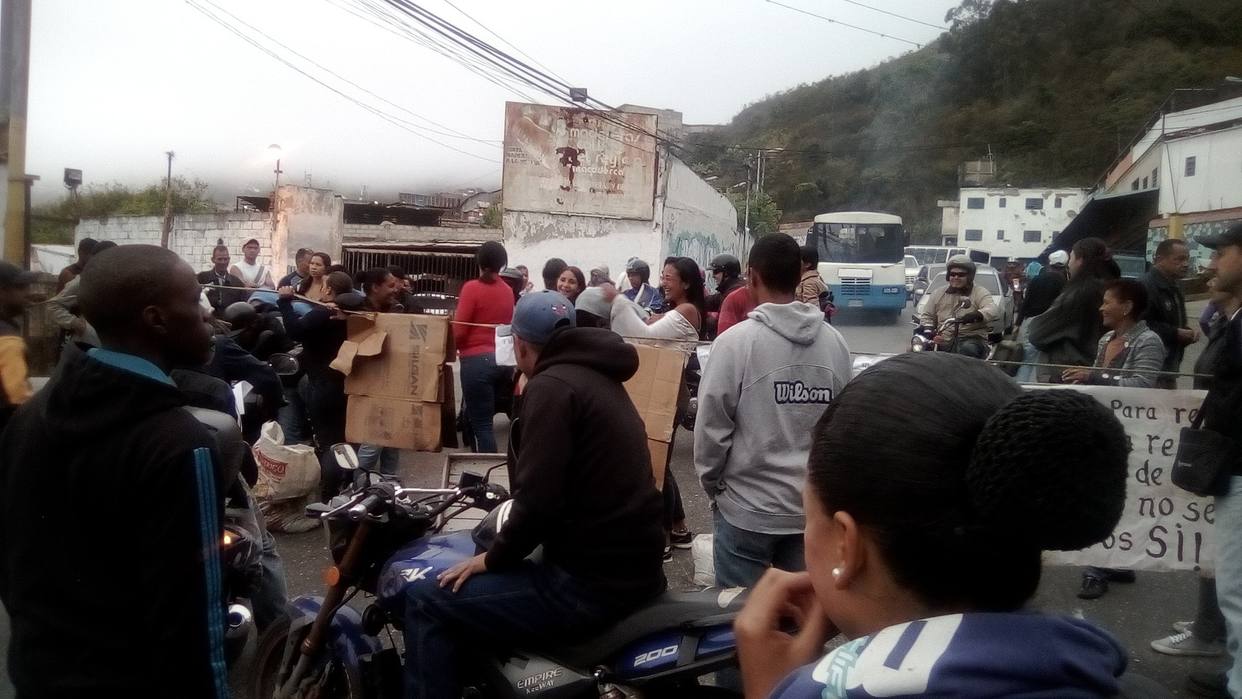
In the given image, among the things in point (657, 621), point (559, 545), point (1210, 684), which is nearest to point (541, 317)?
point (559, 545)

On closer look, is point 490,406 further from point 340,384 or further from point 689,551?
point 689,551

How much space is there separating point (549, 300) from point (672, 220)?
25506 mm

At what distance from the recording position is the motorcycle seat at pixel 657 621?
2.68 m

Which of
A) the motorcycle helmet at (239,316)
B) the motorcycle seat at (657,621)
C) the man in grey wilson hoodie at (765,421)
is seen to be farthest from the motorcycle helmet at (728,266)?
the motorcycle seat at (657,621)

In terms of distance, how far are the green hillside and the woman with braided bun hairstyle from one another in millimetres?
45182

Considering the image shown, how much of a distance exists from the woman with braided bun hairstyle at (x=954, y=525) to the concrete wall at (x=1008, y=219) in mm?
50347

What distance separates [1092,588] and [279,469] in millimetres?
5006

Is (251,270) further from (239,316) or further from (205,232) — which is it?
(205,232)

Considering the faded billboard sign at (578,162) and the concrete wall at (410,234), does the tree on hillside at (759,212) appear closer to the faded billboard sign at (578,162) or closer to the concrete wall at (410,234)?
the faded billboard sign at (578,162)

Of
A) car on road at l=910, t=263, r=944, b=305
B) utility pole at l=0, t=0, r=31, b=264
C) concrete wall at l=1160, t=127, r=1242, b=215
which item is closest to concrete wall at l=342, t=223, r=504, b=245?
car on road at l=910, t=263, r=944, b=305

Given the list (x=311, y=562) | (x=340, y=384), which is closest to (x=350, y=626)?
(x=311, y=562)

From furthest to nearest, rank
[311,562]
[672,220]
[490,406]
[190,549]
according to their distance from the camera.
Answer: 1. [672,220]
2. [490,406]
3. [311,562]
4. [190,549]

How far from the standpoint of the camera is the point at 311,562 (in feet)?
19.1

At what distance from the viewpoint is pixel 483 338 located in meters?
7.03
